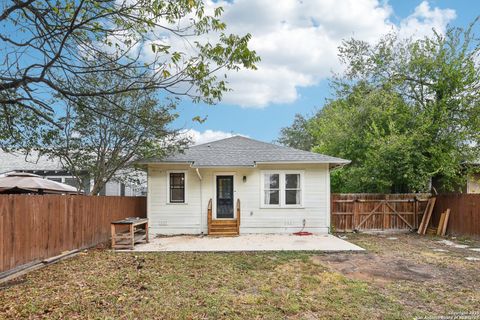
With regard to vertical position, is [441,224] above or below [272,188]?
below

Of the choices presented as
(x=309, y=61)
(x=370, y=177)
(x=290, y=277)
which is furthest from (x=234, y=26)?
(x=309, y=61)

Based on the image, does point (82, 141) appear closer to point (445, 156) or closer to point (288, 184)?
point (288, 184)

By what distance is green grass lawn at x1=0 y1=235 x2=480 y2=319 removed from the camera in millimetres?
4695

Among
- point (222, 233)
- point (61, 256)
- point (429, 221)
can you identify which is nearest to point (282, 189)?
point (222, 233)

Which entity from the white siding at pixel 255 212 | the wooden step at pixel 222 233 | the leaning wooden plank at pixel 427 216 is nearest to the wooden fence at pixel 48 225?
the white siding at pixel 255 212

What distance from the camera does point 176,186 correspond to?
1308 cm

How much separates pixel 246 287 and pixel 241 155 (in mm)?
8087

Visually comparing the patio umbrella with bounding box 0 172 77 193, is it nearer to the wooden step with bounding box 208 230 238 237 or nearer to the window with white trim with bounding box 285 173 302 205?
the wooden step with bounding box 208 230 238 237

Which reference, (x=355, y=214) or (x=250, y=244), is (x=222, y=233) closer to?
(x=250, y=244)

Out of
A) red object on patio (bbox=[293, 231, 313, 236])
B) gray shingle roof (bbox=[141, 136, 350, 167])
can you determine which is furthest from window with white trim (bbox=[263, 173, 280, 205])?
red object on patio (bbox=[293, 231, 313, 236])

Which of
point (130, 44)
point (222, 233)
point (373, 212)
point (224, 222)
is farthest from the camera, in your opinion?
point (373, 212)

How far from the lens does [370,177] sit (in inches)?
571

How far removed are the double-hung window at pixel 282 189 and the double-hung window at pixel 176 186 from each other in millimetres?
3025

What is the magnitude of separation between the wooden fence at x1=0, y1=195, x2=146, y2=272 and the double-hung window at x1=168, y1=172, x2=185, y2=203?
2.18 metres
